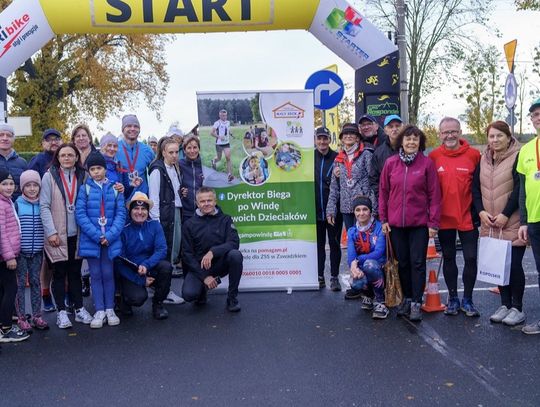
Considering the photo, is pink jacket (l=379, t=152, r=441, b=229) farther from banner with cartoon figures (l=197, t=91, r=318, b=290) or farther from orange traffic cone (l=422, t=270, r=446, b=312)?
banner with cartoon figures (l=197, t=91, r=318, b=290)

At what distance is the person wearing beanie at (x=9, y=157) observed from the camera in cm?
624

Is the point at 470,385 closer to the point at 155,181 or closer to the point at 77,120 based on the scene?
the point at 155,181

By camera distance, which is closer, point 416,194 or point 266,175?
point 416,194

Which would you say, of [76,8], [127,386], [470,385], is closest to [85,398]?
[127,386]

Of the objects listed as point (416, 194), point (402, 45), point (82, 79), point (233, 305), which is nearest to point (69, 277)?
point (233, 305)

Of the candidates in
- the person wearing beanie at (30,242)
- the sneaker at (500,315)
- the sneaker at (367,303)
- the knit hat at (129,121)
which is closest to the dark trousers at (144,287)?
the person wearing beanie at (30,242)

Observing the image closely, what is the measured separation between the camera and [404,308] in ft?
20.1

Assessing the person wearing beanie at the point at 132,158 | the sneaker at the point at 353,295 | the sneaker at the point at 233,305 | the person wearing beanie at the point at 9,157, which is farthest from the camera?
the person wearing beanie at the point at 132,158

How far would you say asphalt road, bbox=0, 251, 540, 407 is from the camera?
4207 millimetres

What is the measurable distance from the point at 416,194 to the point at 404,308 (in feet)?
4.07

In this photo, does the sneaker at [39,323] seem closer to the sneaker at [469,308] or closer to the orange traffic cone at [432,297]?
the orange traffic cone at [432,297]

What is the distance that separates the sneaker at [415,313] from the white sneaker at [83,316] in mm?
3326

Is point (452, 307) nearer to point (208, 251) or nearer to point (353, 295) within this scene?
point (353, 295)

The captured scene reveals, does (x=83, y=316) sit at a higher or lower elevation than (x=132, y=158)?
lower
